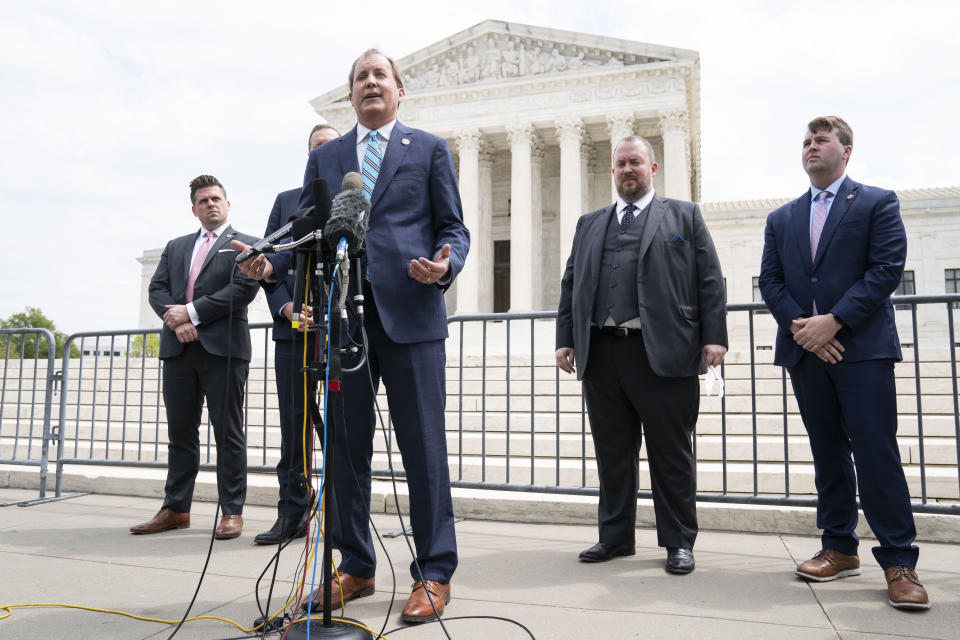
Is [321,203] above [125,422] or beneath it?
above

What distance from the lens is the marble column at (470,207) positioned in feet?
104

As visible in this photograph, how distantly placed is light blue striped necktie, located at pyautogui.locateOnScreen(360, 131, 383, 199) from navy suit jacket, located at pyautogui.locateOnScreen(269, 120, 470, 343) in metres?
0.03

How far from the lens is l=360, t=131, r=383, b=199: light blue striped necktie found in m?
3.22

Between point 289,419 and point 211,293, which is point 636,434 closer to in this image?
point 289,419

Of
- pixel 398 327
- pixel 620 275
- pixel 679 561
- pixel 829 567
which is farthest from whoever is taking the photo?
pixel 620 275

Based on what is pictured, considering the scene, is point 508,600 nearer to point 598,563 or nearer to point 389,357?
point 598,563

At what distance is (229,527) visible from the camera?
186 inches

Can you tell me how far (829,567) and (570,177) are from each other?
27769 mm

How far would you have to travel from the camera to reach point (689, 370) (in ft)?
12.9

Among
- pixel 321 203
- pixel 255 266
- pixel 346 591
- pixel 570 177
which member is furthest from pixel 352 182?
pixel 570 177

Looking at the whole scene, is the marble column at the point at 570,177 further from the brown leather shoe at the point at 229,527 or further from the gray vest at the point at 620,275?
the brown leather shoe at the point at 229,527

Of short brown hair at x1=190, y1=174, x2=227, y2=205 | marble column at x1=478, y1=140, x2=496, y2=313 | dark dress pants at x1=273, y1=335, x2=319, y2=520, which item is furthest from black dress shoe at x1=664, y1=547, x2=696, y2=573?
marble column at x1=478, y1=140, x2=496, y2=313

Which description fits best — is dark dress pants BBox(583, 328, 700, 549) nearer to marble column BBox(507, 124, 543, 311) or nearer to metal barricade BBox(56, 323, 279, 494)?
metal barricade BBox(56, 323, 279, 494)

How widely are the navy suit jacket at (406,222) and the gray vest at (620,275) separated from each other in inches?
45.7
